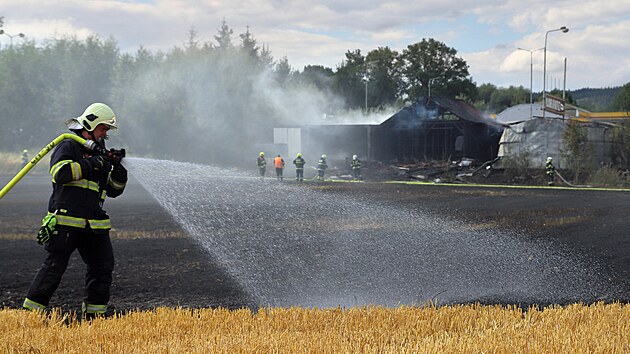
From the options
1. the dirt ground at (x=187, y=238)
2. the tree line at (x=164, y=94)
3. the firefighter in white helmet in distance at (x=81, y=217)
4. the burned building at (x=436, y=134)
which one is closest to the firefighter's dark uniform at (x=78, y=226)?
the firefighter in white helmet in distance at (x=81, y=217)

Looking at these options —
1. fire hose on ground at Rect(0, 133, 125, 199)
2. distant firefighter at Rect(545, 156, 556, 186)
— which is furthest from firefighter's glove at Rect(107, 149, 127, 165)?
distant firefighter at Rect(545, 156, 556, 186)

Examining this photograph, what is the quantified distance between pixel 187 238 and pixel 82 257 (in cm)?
618

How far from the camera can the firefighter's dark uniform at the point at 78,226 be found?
5754 mm

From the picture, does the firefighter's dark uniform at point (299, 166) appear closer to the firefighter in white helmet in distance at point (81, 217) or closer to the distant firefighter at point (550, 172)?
the distant firefighter at point (550, 172)

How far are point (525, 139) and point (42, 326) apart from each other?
31.8 meters

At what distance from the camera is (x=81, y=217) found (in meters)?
5.87

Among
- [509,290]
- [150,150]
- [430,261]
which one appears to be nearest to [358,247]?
[430,261]

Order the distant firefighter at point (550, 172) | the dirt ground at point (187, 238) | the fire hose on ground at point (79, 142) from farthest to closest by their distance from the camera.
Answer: the distant firefighter at point (550, 172) < the dirt ground at point (187, 238) < the fire hose on ground at point (79, 142)

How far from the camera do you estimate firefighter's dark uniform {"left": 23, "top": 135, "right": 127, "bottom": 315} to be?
575 cm

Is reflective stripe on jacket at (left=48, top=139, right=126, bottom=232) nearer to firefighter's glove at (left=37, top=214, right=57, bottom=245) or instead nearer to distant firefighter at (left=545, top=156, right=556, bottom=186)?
firefighter's glove at (left=37, top=214, right=57, bottom=245)

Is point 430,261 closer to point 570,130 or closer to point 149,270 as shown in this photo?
point 149,270

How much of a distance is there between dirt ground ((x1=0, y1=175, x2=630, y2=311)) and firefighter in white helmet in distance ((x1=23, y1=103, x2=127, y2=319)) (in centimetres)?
104

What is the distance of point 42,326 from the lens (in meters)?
5.23

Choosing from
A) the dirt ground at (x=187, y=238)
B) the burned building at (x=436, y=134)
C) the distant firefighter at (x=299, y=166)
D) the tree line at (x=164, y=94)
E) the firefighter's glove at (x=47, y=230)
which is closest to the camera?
the firefighter's glove at (x=47, y=230)
